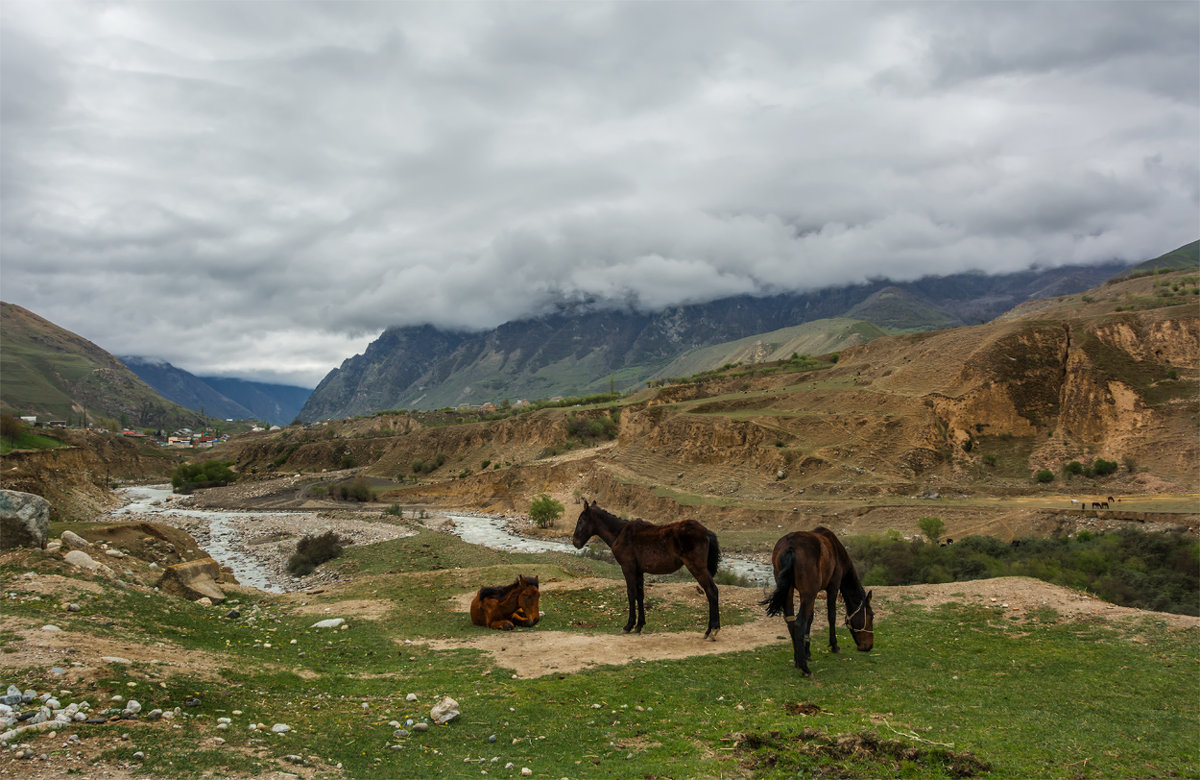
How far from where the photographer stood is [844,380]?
2438 inches

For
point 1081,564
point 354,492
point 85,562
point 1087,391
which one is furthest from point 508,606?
point 354,492

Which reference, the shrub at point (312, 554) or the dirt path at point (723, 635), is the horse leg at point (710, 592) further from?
the shrub at point (312, 554)

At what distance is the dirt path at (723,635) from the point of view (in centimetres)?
1152

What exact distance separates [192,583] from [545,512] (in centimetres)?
3637

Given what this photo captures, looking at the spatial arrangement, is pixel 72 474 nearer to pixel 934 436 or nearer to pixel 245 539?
pixel 245 539

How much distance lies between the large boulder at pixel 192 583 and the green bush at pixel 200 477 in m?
82.2

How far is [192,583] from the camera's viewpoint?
16.9 m

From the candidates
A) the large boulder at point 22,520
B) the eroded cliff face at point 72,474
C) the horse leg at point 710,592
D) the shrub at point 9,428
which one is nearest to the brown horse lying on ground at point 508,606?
the horse leg at point 710,592

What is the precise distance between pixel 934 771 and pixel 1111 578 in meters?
18.0

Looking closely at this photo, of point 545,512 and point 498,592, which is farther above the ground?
point 498,592

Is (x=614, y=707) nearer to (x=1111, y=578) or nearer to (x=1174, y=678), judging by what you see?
(x=1174, y=678)

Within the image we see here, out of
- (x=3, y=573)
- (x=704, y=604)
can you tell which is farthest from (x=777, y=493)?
(x=3, y=573)

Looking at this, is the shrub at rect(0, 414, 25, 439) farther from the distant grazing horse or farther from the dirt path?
the distant grazing horse

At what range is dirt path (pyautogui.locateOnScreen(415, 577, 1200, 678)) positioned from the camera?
11.5 m
